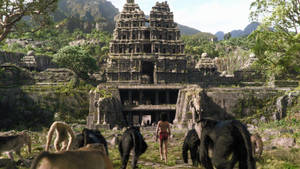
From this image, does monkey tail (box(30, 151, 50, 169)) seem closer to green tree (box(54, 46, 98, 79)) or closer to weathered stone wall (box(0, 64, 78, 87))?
weathered stone wall (box(0, 64, 78, 87))

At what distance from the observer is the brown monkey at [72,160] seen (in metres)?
3.75

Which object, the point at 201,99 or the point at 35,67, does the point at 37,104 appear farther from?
the point at 35,67

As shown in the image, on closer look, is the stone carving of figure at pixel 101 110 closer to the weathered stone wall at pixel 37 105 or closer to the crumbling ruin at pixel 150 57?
the weathered stone wall at pixel 37 105

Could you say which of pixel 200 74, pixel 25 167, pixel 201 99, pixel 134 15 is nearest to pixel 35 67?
pixel 134 15

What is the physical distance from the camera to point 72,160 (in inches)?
158

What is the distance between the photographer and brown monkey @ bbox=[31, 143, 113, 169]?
375cm

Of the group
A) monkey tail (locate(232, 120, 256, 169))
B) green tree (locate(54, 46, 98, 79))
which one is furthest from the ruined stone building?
monkey tail (locate(232, 120, 256, 169))

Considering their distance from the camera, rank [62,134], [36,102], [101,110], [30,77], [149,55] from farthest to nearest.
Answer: [149,55], [30,77], [36,102], [101,110], [62,134]

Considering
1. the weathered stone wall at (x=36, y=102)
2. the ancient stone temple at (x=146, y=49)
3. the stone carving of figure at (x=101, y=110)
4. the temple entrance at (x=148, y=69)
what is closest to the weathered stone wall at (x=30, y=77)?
the weathered stone wall at (x=36, y=102)

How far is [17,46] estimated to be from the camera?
8962cm

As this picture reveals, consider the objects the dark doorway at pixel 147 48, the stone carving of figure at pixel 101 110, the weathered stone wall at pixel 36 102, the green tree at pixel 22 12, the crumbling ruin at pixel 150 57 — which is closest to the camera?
the green tree at pixel 22 12

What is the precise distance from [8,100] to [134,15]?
2735cm

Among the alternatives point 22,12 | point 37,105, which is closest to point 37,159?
point 22,12

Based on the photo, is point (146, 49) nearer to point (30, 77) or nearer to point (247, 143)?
point (30, 77)
